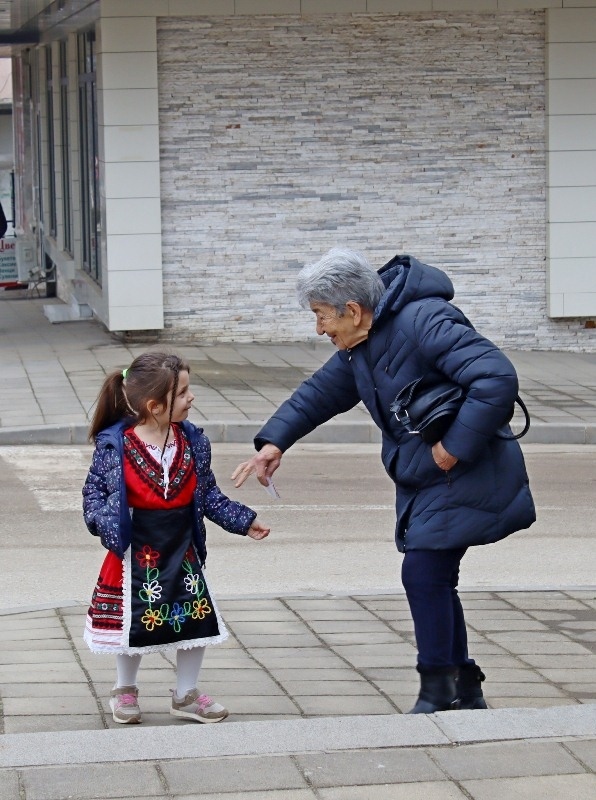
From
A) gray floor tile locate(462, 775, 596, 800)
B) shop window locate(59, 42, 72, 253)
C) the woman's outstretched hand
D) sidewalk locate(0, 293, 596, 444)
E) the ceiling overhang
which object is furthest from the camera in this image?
shop window locate(59, 42, 72, 253)

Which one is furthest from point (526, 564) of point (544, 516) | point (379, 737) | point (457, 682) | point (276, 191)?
point (276, 191)

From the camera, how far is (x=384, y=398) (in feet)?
15.6

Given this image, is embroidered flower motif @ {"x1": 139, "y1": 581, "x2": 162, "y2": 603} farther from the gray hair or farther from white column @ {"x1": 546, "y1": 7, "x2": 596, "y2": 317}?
white column @ {"x1": 546, "y1": 7, "x2": 596, "y2": 317}

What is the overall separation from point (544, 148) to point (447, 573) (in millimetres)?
13759

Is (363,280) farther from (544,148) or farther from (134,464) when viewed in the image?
(544,148)

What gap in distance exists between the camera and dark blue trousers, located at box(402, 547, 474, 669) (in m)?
4.69

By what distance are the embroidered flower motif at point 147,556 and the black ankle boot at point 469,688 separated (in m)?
1.05

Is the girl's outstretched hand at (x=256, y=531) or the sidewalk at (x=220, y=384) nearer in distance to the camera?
the girl's outstretched hand at (x=256, y=531)

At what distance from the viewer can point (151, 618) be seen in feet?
15.5

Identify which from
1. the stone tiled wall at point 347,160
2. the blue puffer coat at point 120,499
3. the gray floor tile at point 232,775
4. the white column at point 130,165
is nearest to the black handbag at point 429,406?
the blue puffer coat at point 120,499

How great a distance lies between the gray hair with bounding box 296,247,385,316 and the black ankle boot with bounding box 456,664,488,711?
3.98 feet

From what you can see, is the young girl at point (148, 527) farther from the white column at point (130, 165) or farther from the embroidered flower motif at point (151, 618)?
the white column at point (130, 165)

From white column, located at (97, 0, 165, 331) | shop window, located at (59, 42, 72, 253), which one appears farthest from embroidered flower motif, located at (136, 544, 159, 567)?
shop window, located at (59, 42, 72, 253)

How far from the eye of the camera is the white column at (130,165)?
55.8ft
